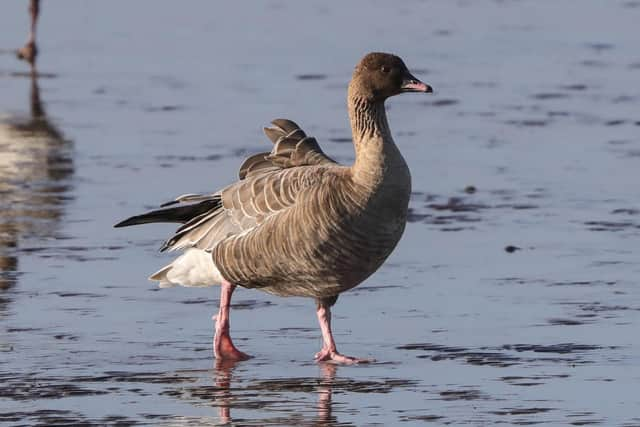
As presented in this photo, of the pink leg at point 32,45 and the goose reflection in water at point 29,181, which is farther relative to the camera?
the pink leg at point 32,45

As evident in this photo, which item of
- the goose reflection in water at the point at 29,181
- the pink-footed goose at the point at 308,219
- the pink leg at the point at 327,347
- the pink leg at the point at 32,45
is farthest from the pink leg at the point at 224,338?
the pink leg at the point at 32,45

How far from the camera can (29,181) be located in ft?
46.8

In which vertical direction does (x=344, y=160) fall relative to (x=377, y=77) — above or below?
below

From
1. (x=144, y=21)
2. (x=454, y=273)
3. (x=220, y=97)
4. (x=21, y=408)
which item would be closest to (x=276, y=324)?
(x=454, y=273)

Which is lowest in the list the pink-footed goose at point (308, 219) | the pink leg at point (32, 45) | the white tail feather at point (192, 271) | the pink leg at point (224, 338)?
the pink leg at point (32, 45)

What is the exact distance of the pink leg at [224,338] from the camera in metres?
9.04

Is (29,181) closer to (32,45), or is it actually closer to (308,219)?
(308,219)

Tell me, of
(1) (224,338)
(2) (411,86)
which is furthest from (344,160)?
(1) (224,338)

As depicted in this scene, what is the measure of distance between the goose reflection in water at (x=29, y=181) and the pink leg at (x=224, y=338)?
56.3 inches

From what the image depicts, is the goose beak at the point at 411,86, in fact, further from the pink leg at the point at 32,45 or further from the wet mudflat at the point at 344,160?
the pink leg at the point at 32,45

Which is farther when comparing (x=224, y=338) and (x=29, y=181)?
(x=29, y=181)

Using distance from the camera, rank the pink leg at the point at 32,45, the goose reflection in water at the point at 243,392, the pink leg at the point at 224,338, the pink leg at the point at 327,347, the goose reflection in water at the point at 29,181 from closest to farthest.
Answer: the goose reflection in water at the point at 243,392 → the pink leg at the point at 327,347 → the pink leg at the point at 224,338 → the goose reflection in water at the point at 29,181 → the pink leg at the point at 32,45

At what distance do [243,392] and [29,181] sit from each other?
6.37 meters

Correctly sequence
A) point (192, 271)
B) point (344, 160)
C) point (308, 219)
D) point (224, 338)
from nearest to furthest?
point (308, 219) → point (224, 338) → point (192, 271) → point (344, 160)
